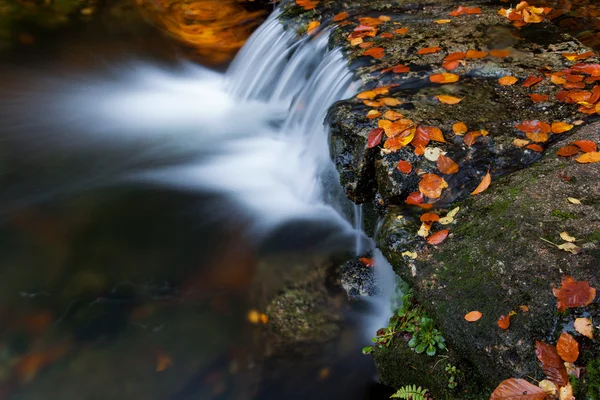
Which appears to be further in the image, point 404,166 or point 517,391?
point 404,166

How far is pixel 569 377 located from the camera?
6.92ft

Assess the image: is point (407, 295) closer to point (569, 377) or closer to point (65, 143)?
point (569, 377)

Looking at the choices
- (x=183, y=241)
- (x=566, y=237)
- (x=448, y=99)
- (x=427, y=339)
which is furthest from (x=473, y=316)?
(x=183, y=241)

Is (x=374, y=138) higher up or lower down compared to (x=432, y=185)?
higher up

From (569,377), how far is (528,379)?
170 millimetres

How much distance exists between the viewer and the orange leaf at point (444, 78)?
4.18 metres

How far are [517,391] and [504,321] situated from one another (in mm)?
316

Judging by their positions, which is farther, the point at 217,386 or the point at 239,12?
the point at 239,12

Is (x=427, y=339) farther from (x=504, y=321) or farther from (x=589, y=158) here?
(x=589, y=158)

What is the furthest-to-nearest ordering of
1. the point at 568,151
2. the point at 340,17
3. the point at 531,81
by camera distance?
the point at 340,17, the point at 531,81, the point at 568,151

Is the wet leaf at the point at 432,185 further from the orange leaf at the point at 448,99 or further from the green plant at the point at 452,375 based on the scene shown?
the green plant at the point at 452,375

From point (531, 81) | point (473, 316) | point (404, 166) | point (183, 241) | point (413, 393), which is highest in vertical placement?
point (531, 81)

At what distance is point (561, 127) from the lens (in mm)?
3545

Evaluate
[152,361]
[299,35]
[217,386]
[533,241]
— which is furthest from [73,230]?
[533,241]
